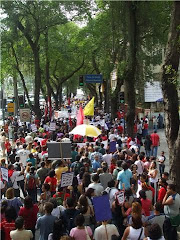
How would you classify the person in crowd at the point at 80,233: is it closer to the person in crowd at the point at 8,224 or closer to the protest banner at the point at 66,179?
the person in crowd at the point at 8,224

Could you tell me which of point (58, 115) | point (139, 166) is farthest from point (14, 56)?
point (139, 166)

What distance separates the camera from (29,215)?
23.1ft

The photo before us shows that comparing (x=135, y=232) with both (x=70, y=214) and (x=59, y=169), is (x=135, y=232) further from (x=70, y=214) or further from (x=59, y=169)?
(x=59, y=169)

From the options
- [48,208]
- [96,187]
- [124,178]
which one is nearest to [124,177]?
[124,178]

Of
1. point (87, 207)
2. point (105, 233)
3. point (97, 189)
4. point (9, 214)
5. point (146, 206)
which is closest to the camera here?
point (105, 233)

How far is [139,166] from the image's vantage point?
1106cm

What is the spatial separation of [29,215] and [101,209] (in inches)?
55.4

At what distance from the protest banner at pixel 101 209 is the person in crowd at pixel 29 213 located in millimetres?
1212

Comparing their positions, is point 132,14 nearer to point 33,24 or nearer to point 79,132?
point 79,132

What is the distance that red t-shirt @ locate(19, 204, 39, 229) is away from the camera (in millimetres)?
7016

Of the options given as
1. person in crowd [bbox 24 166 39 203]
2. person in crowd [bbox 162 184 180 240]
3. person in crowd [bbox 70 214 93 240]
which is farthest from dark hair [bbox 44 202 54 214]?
person in crowd [bbox 24 166 39 203]

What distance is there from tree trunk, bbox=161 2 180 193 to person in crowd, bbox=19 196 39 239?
4.56 m

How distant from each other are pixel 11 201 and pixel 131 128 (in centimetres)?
1421

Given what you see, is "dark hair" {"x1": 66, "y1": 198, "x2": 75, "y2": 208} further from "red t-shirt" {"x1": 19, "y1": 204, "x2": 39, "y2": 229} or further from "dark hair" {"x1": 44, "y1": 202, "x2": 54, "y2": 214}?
"red t-shirt" {"x1": 19, "y1": 204, "x2": 39, "y2": 229}
